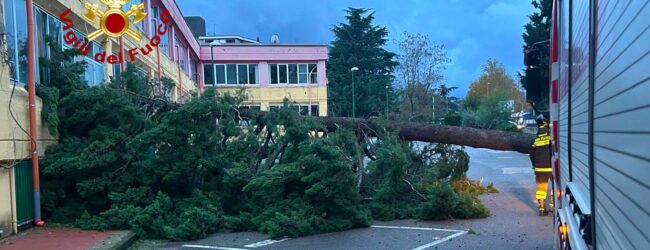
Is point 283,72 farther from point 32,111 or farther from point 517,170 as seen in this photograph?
point 32,111

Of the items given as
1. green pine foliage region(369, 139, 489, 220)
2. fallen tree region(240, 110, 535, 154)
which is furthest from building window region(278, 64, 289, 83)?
green pine foliage region(369, 139, 489, 220)

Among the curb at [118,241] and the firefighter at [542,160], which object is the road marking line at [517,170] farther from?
the curb at [118,241]

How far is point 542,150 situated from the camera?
9391 millimetres

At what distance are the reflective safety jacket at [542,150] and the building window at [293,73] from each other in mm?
32311

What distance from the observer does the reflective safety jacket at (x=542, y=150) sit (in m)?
9.19

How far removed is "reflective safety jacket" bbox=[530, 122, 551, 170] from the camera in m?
9.19

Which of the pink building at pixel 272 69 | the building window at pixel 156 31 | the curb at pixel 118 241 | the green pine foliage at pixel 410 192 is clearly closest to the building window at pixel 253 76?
Result: the pink building at pixel 272 69

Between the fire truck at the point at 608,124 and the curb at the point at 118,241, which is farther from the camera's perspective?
the curb at the point at 118,241

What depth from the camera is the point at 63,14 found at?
1123 centimetres

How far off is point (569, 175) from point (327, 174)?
551 centimetres

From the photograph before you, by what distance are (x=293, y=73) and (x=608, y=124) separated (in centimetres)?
3965

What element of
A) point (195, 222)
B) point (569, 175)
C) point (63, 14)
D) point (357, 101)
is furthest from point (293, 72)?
point (569, 175)

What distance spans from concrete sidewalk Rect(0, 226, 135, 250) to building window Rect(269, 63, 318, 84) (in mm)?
32182

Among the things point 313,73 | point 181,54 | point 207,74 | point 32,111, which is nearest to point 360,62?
point 313,73
